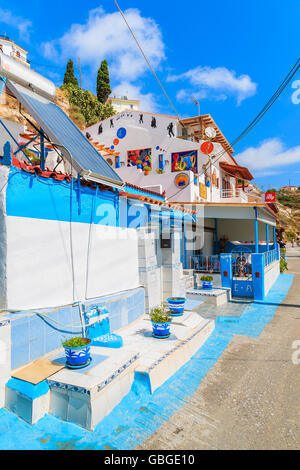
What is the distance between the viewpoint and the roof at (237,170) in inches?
880

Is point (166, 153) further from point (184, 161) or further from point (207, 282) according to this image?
point (207, 282)

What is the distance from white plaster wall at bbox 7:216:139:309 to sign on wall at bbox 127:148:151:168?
498 inches

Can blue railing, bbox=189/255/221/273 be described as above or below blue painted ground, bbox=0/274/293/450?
above

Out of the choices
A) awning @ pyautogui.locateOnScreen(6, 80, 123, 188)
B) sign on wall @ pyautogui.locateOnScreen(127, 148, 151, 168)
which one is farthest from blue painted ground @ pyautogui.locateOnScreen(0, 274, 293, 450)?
sign on wall @ pyautogui.locateOnScreen(127, 148, 151, 168)

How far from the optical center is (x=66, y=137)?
22.0 ft

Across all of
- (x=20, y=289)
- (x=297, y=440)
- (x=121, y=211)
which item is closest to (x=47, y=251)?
(x=20, y=289)

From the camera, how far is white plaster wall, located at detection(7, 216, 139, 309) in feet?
17.3

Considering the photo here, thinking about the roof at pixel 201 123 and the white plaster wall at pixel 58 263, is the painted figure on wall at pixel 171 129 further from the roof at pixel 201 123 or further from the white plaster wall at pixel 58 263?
the white plaster wall at pixel 58 263

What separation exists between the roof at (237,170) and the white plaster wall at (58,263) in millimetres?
16401

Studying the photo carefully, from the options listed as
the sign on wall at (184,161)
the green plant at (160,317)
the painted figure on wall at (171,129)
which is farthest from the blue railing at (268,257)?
the green plant at (160,317)

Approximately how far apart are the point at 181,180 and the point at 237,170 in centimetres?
742

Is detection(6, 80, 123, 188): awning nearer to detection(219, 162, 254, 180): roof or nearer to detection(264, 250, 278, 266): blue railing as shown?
detection(264, 250, 278, 266): blue railing
